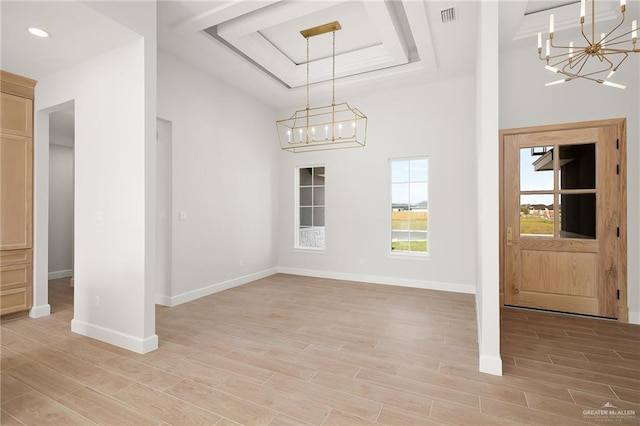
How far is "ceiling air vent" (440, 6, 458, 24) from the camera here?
11.0 ft

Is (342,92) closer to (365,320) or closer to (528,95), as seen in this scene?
(528,95)

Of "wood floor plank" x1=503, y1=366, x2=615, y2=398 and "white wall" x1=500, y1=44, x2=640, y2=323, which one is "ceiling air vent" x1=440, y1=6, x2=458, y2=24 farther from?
"wood floor plank" x1=503, y1=366, x2=615, y2=398

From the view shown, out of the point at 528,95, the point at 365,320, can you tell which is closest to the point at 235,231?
the point at 365,320

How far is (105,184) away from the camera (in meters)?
3.14

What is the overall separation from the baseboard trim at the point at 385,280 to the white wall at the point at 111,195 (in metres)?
3.59

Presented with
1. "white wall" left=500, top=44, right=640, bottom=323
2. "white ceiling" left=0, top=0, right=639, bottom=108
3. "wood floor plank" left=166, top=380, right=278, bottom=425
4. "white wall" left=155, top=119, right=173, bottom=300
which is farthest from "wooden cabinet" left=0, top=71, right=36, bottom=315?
"white wall" left=500, top=44, right=640, bottom=323

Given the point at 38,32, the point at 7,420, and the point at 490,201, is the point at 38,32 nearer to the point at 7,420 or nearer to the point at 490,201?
the point at 7,420

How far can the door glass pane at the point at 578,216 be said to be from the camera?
12.6 feet

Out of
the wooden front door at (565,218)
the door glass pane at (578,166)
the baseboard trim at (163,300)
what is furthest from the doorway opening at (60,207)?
the door glass pane at (578,166)

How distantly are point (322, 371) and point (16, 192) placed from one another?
4.13 metres

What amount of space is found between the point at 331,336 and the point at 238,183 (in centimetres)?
326

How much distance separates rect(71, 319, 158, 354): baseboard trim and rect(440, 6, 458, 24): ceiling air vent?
4499mm

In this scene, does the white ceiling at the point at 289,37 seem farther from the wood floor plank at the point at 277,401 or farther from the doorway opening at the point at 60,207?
the wood floor plank at the point at 277,401

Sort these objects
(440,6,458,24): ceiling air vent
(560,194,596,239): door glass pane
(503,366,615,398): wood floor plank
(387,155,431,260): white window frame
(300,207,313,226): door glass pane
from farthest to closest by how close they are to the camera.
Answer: (300,207,313,226): door glass pane
(387,155,431,260): white window frame
(560,194,596,239): door glass pane
(440,6,458,24): ceiling air vent
(503,366,615,398): wood floor plank
